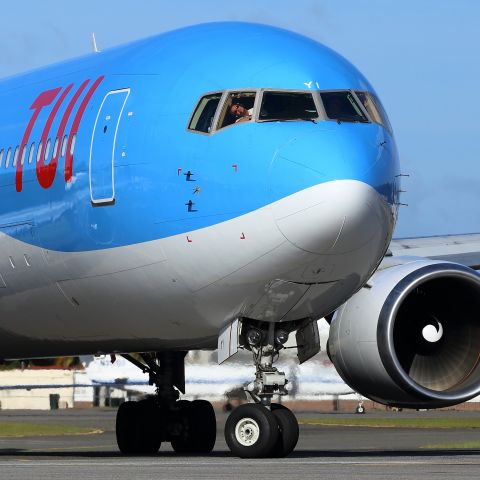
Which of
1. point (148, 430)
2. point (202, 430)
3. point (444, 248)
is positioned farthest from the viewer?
point (444, 248)

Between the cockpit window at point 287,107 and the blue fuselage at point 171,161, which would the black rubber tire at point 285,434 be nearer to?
the blue fuselage at point 171,161

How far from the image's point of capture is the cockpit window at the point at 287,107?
14508 mm

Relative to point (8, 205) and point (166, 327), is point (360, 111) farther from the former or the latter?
point (8, 205)

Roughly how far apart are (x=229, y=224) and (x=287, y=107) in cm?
127

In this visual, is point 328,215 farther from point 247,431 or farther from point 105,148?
point 105,148

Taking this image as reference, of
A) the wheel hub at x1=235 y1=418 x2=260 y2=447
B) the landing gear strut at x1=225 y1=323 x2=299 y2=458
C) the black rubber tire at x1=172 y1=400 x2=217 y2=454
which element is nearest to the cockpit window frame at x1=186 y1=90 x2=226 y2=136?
the landing gear strut at x1=225 y1=323 x2=299 y2=458

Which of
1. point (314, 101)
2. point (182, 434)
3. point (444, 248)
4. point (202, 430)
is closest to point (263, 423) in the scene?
point (314, 101)

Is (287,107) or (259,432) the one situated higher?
(287,107)

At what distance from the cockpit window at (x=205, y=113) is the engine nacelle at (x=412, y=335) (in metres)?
2.88

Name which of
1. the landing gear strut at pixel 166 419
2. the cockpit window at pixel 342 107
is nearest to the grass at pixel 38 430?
the landing gear strut at pixel 166 419

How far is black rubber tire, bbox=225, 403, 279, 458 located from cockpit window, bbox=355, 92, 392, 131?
3.01m

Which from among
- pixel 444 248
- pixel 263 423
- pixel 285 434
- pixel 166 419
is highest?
pixel 444 248

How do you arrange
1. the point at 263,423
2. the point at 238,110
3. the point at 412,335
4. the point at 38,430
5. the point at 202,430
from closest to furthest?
the point at 263,423 < the point at 238,110 < the point at 412,335 < the point at 202,430 < the point at 38,430

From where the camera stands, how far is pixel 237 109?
1470 cm
